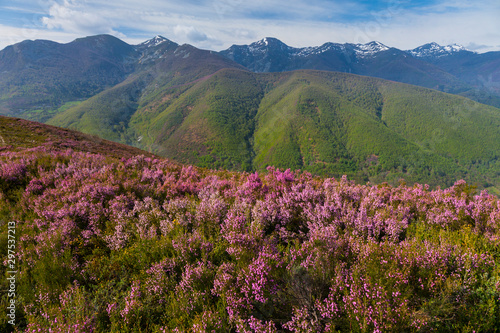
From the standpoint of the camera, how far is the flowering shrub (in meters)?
2.27

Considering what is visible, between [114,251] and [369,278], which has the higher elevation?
[369,278]

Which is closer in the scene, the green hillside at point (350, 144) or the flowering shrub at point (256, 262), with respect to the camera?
the flowering shrub at point (256, 262)

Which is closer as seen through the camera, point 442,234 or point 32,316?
point 32,316

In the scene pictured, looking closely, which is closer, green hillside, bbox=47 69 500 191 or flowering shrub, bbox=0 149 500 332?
flowering shrub, bbox=0 149 500 332

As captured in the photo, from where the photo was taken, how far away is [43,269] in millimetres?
3477

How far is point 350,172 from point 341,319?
15748 centimetres

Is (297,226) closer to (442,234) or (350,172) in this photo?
(442,234)

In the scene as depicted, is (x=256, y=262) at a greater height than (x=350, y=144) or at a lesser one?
greater

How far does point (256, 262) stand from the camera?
2.72 meters

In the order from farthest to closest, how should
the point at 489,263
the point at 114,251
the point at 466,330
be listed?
Answer: the point at 114,251, the point at 489,263, the point at 466,330

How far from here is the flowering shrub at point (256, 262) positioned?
2.27 metres

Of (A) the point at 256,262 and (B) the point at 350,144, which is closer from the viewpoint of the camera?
(A) the point at 256,262

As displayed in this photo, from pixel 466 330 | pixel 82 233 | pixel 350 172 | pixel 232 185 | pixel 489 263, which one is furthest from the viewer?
pixel 350 172

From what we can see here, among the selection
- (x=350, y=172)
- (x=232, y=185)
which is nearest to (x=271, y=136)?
(x=350, y=172)
